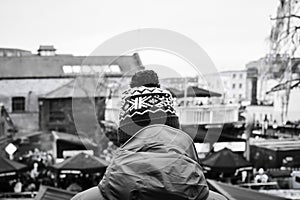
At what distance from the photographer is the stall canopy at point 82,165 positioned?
3.99 meters

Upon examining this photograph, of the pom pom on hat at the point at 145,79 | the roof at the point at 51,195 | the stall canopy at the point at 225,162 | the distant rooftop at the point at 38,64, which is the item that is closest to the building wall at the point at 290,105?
the stall canopy at the point at 225,162

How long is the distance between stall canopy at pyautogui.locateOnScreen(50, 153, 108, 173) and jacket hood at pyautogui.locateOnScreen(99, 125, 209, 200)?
145 inches

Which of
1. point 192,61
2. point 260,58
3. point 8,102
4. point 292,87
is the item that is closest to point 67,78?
point 8,102

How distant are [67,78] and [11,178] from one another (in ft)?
6.34

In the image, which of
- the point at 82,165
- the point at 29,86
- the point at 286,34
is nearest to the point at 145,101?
the point at 82,165

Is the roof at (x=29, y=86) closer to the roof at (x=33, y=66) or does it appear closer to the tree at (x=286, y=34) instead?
the roof at (x=33, y=66)

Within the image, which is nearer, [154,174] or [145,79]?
[154,174]

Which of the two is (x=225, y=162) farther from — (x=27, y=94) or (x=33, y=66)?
(x=33, y=66)

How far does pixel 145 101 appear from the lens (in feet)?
1.39

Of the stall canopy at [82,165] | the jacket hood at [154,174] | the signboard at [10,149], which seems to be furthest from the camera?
the signboard at [10,149]

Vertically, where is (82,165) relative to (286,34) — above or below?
below

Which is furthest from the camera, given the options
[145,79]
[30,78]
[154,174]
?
[30,78]

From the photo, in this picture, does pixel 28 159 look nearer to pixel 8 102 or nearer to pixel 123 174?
pixel 8 102

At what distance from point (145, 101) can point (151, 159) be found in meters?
0.09
